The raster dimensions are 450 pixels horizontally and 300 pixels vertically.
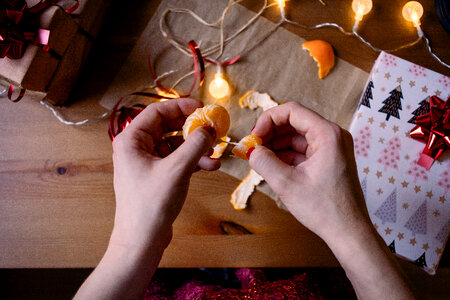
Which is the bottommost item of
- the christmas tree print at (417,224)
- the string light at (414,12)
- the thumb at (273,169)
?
the thumb at (273,169)

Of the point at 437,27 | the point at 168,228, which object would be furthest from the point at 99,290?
the point at 437,27

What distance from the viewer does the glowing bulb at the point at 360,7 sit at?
972 millimetres

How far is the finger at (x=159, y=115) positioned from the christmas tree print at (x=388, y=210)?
1.90ft

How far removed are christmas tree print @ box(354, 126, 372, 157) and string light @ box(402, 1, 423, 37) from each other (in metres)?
0.38

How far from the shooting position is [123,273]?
649mm

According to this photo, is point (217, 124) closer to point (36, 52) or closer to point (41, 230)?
point (36, 52)

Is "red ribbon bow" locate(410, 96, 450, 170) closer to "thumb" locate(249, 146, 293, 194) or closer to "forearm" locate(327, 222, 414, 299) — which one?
"forearm" locate(327, 222, 414, 299)

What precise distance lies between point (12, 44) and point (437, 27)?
124 cm

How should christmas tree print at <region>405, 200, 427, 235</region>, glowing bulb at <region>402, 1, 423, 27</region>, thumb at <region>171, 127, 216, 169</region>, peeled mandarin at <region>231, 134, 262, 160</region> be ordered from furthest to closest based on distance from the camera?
1. glowing bulb at <region>402, 1, 423, 27</region>
2. christmas tree print at <region>405, 200, 427, 235</region>
3. peeled mandarin at <region>231, 134, 262, 160</region>
4. thumb at <region>171, 127, 216, 169</region>

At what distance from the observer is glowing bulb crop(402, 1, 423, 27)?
968 millimetres

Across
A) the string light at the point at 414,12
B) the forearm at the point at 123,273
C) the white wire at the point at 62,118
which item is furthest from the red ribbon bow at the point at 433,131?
the white wire at the point at 62,118

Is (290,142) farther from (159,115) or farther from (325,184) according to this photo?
(159,115)

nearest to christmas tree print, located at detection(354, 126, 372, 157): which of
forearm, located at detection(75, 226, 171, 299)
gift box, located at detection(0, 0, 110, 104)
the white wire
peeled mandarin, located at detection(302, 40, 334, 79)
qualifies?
peeled mandarin, located at detection(302, 40, 334, 79)

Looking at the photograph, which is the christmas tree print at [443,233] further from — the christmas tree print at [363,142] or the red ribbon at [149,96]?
the red ribbon at [149,96]
